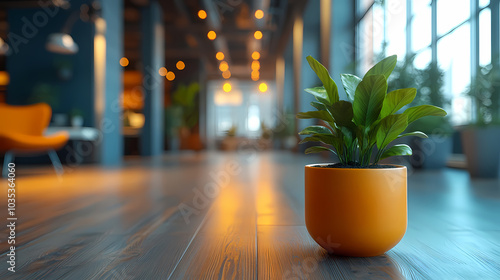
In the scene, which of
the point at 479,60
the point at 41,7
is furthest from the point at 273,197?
the point at 41,7

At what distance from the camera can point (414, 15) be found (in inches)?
216

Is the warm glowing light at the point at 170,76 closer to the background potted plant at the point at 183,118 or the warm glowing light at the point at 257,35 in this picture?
the background potted plant at the point at 183,118

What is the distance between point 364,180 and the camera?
105cm

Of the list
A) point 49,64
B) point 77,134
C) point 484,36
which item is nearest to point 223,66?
point 49,64

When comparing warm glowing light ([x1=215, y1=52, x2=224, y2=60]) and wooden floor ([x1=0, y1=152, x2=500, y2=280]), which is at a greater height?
warm glowing light ([x1=215, y1=52, x2=224, y2=60])

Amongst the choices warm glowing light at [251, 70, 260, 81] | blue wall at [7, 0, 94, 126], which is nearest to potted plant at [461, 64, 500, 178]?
blue wall at [7, 0, 94, 126]

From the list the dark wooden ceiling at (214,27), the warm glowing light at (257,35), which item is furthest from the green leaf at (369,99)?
the warm glowing light at (257,35)

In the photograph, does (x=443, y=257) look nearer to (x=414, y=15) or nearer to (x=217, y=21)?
(x=414, y=15)

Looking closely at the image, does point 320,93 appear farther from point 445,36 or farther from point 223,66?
point 223,66

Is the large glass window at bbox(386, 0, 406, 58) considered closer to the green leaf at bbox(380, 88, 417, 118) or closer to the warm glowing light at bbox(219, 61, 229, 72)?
the green leaf at bbox(380, 88, 417, 118)

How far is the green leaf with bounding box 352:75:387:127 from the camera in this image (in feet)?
3.35

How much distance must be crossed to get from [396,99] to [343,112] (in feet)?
0.53

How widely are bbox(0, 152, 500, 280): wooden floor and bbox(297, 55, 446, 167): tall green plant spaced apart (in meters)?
0.34

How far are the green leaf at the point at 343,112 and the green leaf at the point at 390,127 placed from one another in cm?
9
